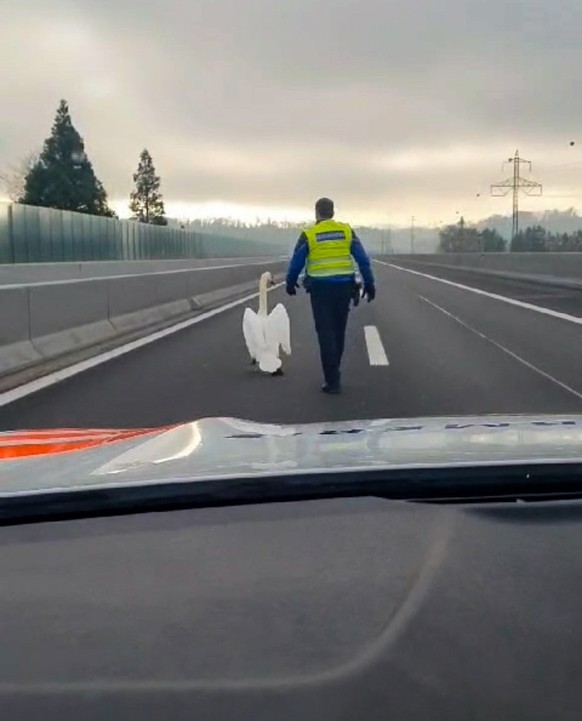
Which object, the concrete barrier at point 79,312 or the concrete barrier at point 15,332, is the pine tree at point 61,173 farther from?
the concrete barrier at point 15,332

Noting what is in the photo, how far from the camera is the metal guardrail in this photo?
49.2 metres

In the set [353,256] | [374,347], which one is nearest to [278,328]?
[353,256]

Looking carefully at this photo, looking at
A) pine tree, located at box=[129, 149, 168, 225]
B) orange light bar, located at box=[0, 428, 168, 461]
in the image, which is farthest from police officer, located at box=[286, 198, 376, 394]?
pine tree, located at box=[129, 149, 168, 225]

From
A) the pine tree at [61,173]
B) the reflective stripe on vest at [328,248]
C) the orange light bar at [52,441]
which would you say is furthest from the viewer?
the pine tree at [61,173]

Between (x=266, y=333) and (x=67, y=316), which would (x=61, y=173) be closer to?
(x=67, y=316)

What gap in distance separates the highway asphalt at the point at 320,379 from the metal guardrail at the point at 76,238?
3194 cm

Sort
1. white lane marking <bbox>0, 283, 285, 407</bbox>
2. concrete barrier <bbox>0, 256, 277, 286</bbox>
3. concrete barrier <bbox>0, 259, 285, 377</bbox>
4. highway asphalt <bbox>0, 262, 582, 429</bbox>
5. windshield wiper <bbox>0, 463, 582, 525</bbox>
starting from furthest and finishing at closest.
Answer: concrete barrier <bbox>0, 256, 277, 286</bbox>
concrete barrier <bbox>0, 259, 285, 377</bbox>
white lane marking <bbox>0, 283, 285, 407</bbox>
highway asphalt <bbox>0, 262, 582, 429</bbox>
windshield wiper <bbox>0, 463, 582, 525</bbox>

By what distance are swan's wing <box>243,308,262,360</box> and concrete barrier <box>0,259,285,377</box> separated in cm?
246

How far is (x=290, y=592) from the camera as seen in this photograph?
6.56ft

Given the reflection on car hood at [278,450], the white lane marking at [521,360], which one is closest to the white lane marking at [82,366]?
the white lane marking at [521,360]

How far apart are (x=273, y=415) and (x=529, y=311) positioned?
1608 centimetres

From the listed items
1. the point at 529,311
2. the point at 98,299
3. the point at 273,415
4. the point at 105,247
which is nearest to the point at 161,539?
the point at 273,415

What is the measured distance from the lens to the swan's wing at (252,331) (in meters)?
12.0

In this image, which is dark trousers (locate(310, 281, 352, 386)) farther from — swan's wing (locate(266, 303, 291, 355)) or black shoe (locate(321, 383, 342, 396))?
swan's wing (locate(266, 303, 291, 355))
